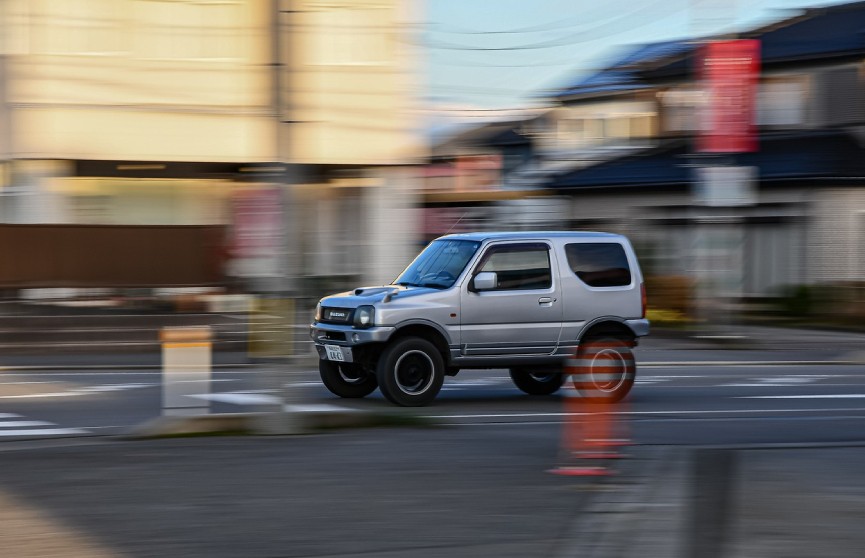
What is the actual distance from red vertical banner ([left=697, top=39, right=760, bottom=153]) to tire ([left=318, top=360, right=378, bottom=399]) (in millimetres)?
12087

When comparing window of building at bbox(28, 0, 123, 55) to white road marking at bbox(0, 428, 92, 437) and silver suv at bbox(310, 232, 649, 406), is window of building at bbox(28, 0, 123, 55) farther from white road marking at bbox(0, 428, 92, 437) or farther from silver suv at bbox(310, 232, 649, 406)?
white road marking at bbox(0, 428, 92, 437)

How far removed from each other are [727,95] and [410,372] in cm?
1317

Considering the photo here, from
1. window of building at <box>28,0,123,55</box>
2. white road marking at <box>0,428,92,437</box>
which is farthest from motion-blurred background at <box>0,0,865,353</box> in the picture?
white road marking at <box>0,428,92,437</box>

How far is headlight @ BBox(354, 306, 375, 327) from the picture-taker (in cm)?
1355

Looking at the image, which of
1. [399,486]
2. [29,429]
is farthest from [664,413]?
[29,429]

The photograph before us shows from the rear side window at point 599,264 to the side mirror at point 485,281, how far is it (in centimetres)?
110

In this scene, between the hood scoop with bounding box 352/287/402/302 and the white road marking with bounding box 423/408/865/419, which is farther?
the hood scoop with bounding box 352/287/402/302

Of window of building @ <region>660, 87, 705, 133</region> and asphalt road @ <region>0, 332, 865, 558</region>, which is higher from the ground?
window of building @ <region>660, 87, 705, 133</region>

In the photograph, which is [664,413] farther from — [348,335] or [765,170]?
[765,170]

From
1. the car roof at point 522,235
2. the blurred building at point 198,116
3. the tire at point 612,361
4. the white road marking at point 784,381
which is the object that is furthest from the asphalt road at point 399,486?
the blurred building at point 198,116

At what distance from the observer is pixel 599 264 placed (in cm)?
1470

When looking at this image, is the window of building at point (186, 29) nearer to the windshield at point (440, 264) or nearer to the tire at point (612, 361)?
the windshield at point (440, 264)

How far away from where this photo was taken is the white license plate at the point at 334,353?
13.8m

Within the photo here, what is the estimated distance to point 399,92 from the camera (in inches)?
1050
